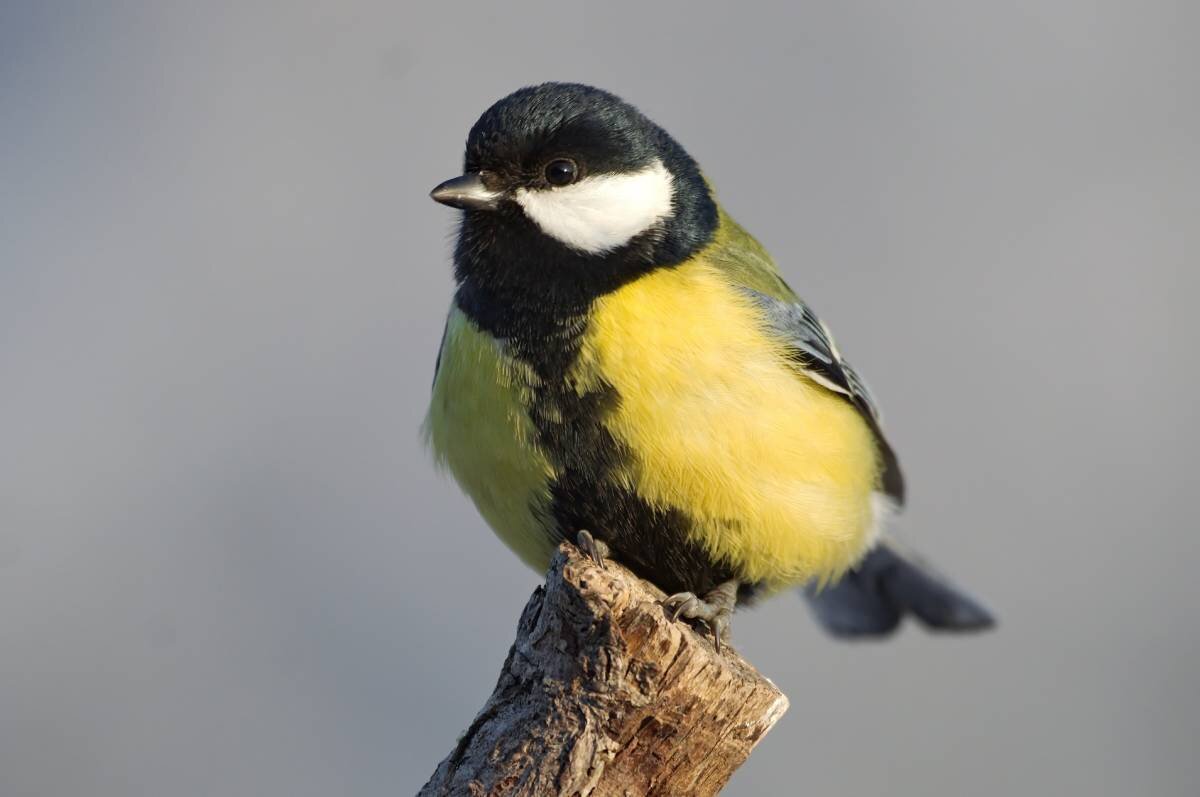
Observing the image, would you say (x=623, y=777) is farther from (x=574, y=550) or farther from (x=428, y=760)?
(x=428, y=760)

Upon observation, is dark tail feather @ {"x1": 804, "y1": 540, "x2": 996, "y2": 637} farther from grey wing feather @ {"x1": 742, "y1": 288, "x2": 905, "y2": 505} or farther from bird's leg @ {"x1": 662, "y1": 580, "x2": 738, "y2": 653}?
bird's leg @ {"x1": 662, "y1": 580, "x2": 738, "y2": 653}

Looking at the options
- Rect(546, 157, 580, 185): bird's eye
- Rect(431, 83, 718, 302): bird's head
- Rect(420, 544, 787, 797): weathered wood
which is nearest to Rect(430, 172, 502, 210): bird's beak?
Rect(431, 83, 718, 302): bird's head

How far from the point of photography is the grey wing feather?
2.89 m

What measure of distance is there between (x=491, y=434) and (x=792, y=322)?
77 centimetres

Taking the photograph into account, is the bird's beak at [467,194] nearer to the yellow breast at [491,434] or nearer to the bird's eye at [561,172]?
the bird's eye at [561,172]

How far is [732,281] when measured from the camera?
2.82 meters

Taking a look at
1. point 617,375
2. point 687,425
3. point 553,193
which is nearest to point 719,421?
point 687,425

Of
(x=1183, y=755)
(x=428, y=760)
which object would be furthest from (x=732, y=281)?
(x=1183, y=755)

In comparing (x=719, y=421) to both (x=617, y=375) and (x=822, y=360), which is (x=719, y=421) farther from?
(x=822, y=360)

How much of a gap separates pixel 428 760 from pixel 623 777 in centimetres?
226

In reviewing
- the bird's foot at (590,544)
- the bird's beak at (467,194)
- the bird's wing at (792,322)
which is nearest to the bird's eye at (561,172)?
the bird's beak at (467,194)

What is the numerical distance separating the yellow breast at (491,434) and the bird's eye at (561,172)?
0.35 m

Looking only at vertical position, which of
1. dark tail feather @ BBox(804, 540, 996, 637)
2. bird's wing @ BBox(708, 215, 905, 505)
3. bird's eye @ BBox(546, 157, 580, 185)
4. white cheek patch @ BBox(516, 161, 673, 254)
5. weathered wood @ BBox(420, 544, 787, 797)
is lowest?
dark tail feather @ BBox(804, 540, 996, 637)

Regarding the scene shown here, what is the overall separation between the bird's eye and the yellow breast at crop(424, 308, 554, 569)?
1.14 feet
